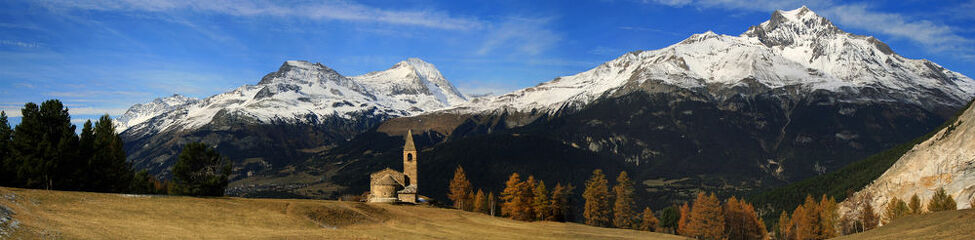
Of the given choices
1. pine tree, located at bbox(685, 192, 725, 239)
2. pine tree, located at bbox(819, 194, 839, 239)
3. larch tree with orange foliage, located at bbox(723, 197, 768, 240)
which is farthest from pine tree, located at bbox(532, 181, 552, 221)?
pine tree, located at bbox(819, 194, 839, 239)

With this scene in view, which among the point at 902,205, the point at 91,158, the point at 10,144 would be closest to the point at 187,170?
the point at 91,158

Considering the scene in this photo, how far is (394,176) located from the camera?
448 feet

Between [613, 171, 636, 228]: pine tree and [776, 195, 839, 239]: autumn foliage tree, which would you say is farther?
[776, 195, 839, 239]: autumn foliage tree

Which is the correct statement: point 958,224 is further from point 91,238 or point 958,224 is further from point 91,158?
point 91,158

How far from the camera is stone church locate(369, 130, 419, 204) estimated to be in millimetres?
126125

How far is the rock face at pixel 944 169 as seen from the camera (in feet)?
544

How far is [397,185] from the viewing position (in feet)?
429

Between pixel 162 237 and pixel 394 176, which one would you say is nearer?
pixel 162 237

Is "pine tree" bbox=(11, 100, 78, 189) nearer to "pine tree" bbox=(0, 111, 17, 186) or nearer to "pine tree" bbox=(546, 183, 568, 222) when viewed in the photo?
"pine tree" bbox=(0, 111, 17, 186)

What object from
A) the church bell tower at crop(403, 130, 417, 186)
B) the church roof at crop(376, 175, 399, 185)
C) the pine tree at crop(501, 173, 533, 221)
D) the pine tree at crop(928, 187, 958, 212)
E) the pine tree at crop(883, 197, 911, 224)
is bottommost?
the pine tree at crop(883, 197, 911, 224)

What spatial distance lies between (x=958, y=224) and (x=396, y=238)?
55.5 meters

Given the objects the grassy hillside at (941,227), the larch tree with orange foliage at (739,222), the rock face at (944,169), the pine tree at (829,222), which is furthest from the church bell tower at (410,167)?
the rock face at (944,169)

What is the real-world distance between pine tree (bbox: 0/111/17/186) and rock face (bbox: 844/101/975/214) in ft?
607

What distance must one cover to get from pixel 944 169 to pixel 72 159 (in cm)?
19721
